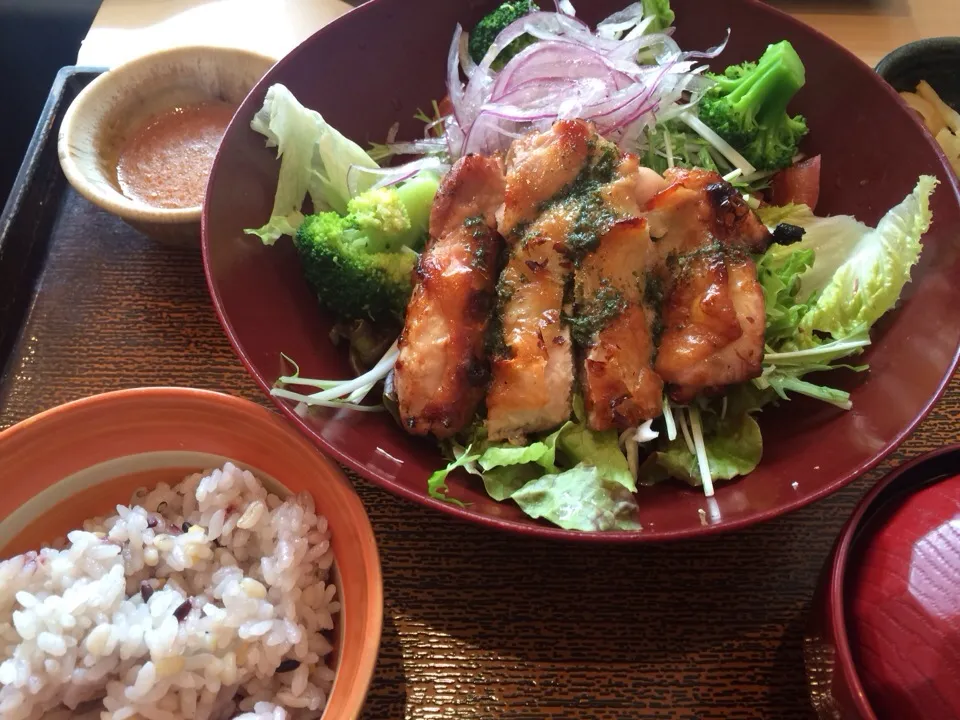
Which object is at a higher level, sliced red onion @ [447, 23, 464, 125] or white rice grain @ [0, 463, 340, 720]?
sliced red onion @ [447, 23, 464, 125]

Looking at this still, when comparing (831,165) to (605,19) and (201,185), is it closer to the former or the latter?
(605,19)

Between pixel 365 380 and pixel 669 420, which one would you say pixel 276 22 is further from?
pixel 669 420

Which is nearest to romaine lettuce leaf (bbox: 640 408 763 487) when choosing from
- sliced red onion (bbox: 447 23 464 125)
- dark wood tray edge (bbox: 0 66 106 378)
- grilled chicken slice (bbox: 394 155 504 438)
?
grilled chicken slice (bbox: 394 155 504 438)

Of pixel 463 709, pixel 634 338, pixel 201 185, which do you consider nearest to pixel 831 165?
pixel 634 338

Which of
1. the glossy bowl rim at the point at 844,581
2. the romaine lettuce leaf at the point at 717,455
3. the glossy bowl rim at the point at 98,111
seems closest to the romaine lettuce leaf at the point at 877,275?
the romaine lettuce leaf at the point at 717,455

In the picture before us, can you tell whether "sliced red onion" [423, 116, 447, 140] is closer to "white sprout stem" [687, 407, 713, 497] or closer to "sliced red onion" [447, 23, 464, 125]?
"sliced red onion" [447, 23, 464, 125]

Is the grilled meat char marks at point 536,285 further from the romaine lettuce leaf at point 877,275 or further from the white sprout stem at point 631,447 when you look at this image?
the romaine lettuce leaf at point 877,275
